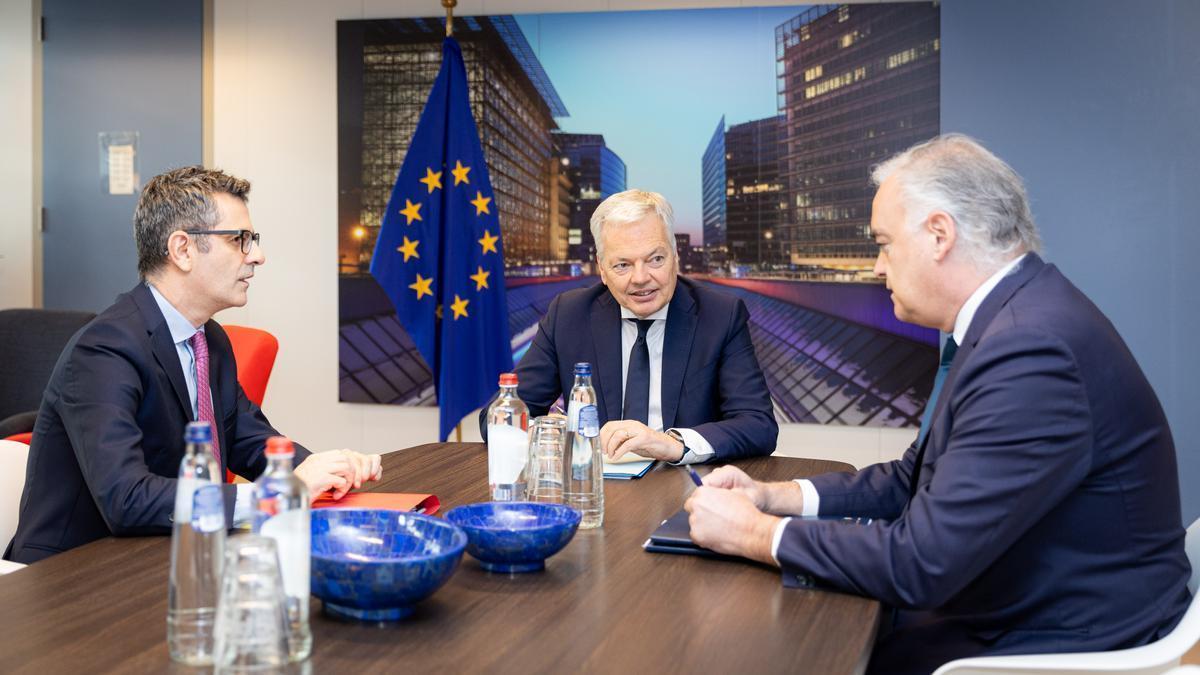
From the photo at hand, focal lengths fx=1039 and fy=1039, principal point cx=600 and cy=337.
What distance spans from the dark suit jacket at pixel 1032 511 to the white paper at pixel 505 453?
2.07 ft

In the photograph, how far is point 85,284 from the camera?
206 inches

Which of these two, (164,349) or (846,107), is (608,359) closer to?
(164,349)

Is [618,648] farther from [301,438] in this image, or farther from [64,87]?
[64,87]

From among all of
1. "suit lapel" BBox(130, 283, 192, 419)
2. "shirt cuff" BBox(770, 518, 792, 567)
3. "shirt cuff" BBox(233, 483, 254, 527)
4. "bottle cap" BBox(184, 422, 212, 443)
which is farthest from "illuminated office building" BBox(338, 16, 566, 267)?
"bottle cap" BBox(184, 422, 212, 443)

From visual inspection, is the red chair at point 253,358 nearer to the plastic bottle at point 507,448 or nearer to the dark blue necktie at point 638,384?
the dark blue necktie at point 638,384

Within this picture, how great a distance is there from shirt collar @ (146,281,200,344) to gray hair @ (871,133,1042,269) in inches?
59.6

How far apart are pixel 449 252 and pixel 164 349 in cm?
241

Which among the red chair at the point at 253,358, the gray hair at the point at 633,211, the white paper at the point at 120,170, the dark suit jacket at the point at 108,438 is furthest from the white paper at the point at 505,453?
the white paper at the point at 120,170

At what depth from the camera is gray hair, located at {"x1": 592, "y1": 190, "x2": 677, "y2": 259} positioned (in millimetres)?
2955

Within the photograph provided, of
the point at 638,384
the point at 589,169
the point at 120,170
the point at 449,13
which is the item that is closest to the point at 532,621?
the point at 638,384

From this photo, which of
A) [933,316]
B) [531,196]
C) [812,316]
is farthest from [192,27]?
[933,316]

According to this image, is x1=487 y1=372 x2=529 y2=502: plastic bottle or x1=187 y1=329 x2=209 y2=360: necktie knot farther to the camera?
x1=187 y1=329 x2=209 y2=360: necktie knot

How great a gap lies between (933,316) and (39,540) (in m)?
1.74

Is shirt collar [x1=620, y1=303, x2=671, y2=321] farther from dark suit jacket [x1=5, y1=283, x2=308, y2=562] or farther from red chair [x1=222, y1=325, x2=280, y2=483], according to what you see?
red chair [x1=222, y1=325, x2=280, y2=483]
